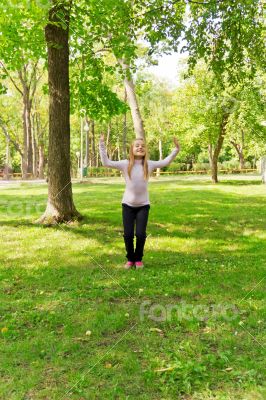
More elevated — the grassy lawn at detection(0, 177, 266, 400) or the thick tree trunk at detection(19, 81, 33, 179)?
the thick tree trunk at detection(19, 81, 33, 179)

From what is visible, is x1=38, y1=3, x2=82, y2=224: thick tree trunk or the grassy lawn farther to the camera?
x1=38, y1=3, x2=82, y2=224: thick tree trunk

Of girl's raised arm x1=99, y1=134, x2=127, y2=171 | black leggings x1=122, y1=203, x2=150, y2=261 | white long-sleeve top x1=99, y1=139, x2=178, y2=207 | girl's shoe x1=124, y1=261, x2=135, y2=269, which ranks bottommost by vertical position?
girl's shoe x1=124, y1=261, x2=135, y2=269

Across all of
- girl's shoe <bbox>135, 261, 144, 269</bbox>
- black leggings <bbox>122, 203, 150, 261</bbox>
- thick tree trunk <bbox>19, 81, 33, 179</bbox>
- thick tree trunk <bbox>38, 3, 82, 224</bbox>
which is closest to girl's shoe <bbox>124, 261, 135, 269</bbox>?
girl's shoe <bbox>135, 261, 144, 269</bbox>

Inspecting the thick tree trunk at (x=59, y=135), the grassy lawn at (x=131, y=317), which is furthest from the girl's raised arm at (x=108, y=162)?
the thick tree trunk at (x=59, y=135)

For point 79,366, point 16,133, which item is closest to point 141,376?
point 79,366

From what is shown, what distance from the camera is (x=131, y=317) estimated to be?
5.12m

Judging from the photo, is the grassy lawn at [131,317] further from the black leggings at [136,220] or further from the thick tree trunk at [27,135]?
the thick tree trunk at [27,135]

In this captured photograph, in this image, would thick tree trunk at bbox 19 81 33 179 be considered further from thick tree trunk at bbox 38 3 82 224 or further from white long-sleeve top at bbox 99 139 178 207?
white long-sleeve top at bbox 99 139 178 207

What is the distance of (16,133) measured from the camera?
56.5 m

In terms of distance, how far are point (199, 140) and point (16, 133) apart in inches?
1323

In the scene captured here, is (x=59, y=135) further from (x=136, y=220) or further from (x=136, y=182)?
(x=136, y=220)

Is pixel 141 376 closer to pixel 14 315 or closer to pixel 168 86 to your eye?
→ pixel 14 315

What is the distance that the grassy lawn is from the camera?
368 cm

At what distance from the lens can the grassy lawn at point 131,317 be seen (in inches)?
145
